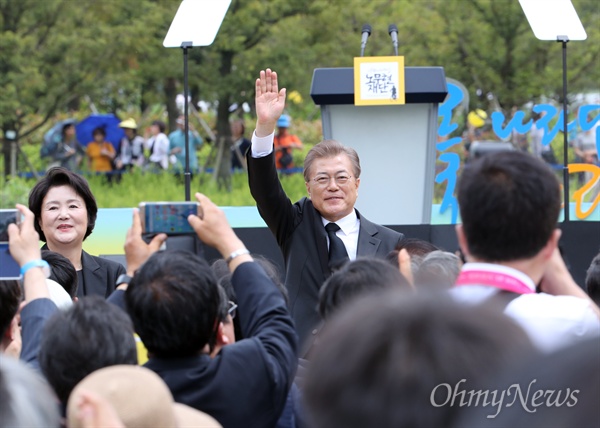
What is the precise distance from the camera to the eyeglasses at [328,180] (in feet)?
13.4

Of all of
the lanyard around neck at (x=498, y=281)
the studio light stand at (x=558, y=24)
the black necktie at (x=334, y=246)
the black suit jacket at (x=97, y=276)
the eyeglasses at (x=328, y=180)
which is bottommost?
the black suit jacket at (x=97, y=276)

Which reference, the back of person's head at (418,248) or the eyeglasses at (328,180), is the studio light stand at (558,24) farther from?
the back of person's head at (418,248)

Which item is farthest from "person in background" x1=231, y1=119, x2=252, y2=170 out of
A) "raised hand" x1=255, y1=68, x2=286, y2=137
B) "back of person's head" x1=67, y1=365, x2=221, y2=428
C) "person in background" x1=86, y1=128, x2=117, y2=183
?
"back of person's head" x1=67, y1=365, x2=221, y2=428

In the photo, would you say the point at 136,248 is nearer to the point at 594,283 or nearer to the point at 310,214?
the point at 594,283

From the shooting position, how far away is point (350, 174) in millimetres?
4133

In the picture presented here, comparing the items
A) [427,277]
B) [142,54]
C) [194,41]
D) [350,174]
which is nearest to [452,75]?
[142,54]

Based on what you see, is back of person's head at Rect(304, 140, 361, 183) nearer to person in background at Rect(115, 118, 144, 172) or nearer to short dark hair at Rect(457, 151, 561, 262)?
short dark hair at Rect(457, 151, 561, 262)

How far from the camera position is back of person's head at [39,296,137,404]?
1935 mm

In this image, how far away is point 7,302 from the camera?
2371mm

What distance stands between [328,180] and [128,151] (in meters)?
11.3

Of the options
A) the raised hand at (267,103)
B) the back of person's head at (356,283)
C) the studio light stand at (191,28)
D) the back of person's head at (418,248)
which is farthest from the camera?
the studio light stand at (191,28)

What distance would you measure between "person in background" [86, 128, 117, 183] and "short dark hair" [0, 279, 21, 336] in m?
12.2

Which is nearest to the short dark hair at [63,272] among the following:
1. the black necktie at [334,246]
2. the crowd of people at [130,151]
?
the black necktie at [334,246]

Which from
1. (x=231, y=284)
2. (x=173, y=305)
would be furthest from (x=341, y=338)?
(x=231, y=284)
